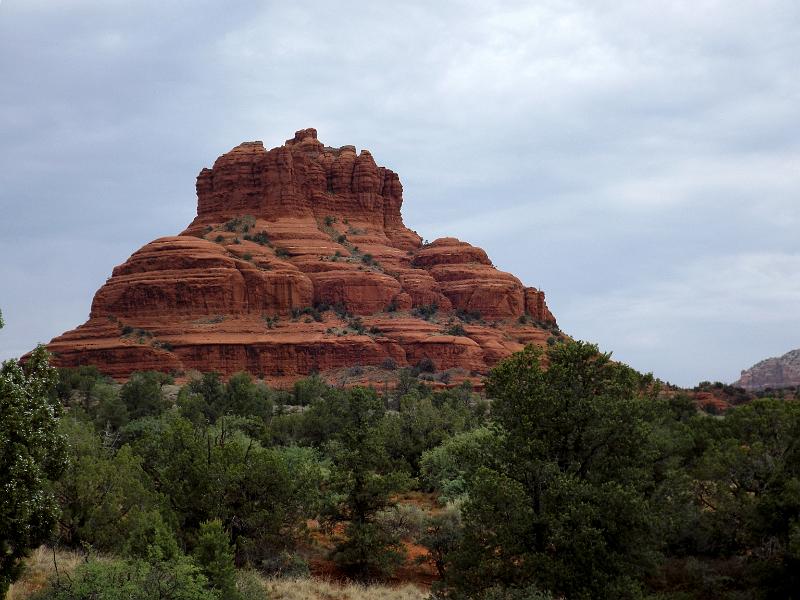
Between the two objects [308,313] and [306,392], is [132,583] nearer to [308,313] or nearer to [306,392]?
[306,392]

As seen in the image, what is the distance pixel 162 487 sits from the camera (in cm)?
1916

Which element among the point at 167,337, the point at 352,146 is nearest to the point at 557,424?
the point at 167,337

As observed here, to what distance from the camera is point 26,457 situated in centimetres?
1143

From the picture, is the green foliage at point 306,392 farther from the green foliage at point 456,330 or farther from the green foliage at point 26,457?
the green foliage at point 26,457

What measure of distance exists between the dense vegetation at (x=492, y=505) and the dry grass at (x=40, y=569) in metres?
0.67

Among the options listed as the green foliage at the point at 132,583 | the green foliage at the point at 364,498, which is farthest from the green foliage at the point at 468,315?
the green foliage at the point at 132,583

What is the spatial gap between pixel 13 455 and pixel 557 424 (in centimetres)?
1069

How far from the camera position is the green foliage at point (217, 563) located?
14.2 m

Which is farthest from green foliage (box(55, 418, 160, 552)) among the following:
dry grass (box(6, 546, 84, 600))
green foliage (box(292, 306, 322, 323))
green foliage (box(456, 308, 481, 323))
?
green foliage (box(456, 308, 481, 323))

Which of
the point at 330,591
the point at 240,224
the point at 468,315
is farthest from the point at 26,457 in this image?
the point at 240,224

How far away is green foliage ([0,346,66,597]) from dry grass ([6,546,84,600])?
149 centimetres

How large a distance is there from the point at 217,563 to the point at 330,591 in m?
5.27

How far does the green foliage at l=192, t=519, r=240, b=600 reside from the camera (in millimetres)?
14156

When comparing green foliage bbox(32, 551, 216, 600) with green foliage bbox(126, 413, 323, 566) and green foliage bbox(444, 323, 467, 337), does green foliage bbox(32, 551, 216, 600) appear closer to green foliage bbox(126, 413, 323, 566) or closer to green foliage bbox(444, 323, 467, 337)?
green foliage bbox(126, 413, 323, 566)
